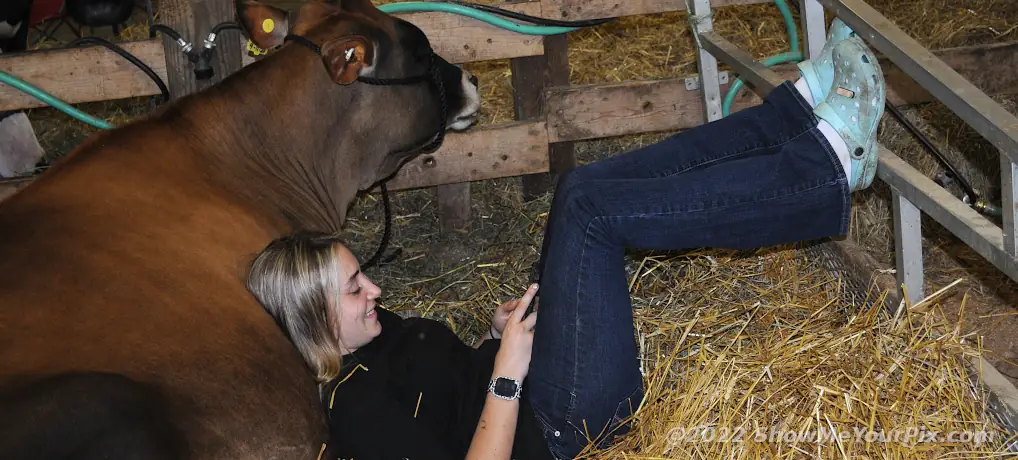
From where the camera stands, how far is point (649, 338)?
360cm

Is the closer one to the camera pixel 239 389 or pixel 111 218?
pixel 239 389

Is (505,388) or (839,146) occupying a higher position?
(839,146)

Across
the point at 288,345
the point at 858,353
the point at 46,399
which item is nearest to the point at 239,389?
the point at 288,345

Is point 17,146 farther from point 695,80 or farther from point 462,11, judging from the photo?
point 695,80

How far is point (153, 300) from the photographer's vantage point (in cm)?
272

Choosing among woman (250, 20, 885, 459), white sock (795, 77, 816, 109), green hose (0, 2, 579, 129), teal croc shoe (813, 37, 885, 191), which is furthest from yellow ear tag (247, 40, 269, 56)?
teal croc shoe (813, 37, 885, 191)

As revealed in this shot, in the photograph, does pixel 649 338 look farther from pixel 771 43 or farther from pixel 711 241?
pixel 771 43

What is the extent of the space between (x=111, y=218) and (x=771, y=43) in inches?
164

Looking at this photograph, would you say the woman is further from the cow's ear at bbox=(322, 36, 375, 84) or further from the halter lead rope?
the halter lead rope

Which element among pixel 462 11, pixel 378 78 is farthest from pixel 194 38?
pixel 462 11

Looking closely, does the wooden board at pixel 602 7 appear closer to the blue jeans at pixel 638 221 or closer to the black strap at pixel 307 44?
the black strap at pixel 307 44

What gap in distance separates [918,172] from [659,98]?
1.92 m

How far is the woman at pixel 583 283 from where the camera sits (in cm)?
→ 285

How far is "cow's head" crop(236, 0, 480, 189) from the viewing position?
152 inches
